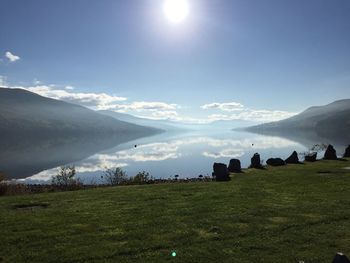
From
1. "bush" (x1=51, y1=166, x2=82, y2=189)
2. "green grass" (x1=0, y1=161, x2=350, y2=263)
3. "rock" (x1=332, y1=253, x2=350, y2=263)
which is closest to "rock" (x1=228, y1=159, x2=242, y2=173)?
"green grass" (x1=0, y1=161, x2=350, y2=263)

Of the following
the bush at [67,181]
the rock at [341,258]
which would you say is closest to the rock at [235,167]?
the bush at [67,181]

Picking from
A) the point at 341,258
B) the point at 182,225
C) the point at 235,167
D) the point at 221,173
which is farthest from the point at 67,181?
the point at 341,258

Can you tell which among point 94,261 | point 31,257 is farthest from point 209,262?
point 31,257

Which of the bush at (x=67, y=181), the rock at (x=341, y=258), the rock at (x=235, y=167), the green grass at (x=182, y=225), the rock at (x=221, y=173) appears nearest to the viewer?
the rock at (x=341, y=258)

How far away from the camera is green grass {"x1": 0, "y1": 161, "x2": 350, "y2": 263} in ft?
42.1

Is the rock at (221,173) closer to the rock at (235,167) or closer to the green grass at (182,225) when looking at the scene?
the rock at (235,167)

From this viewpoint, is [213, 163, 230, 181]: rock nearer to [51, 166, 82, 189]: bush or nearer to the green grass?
the green grass

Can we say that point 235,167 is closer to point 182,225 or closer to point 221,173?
point 221,173

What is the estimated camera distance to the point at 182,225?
16.1 meters

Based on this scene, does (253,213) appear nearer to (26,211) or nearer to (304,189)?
(304,189)

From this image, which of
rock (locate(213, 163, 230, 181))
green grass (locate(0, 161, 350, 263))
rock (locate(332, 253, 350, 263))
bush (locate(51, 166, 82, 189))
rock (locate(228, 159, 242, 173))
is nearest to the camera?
rock (locate(332, 253, 350, 263))

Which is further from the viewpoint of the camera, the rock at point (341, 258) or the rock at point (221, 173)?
the rock at point (221, 173)

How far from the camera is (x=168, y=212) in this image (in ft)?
61.1

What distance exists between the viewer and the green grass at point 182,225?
12820 millimetres
